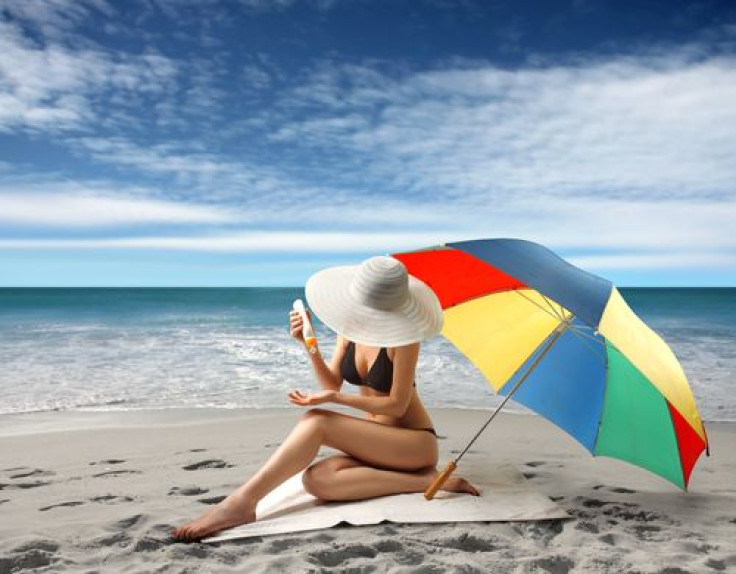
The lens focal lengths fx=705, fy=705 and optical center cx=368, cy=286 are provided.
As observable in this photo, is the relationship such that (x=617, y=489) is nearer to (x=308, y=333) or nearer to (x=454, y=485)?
(x=454, y=485)

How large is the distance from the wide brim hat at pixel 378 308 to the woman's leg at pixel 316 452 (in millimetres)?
487

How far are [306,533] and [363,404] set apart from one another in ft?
2.27

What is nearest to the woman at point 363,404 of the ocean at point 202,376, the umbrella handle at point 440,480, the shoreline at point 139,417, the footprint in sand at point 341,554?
the umbrella handle at point 440,480

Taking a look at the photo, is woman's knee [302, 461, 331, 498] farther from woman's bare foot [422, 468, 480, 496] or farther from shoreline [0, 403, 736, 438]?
shoreline [0, 403, 736, 438]

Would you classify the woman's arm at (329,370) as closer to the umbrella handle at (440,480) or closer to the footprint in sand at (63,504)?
the umbrella handle at (440,480)

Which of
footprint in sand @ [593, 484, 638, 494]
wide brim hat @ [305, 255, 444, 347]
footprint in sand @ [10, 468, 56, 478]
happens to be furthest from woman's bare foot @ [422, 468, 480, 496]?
footprint in sand @ [10, 468, 56, 478]

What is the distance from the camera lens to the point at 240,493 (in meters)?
3.54

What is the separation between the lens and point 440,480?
3.77 m

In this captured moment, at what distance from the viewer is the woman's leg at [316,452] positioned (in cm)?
347

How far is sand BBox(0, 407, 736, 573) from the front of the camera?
3.20 metres

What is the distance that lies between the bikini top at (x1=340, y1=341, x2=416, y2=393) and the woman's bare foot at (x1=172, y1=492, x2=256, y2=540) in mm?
857

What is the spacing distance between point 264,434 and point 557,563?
355 cm

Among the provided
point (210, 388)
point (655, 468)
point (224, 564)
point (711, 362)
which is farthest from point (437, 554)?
point (711, 362)

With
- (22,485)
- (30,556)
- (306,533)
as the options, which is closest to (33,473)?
(22,485)
